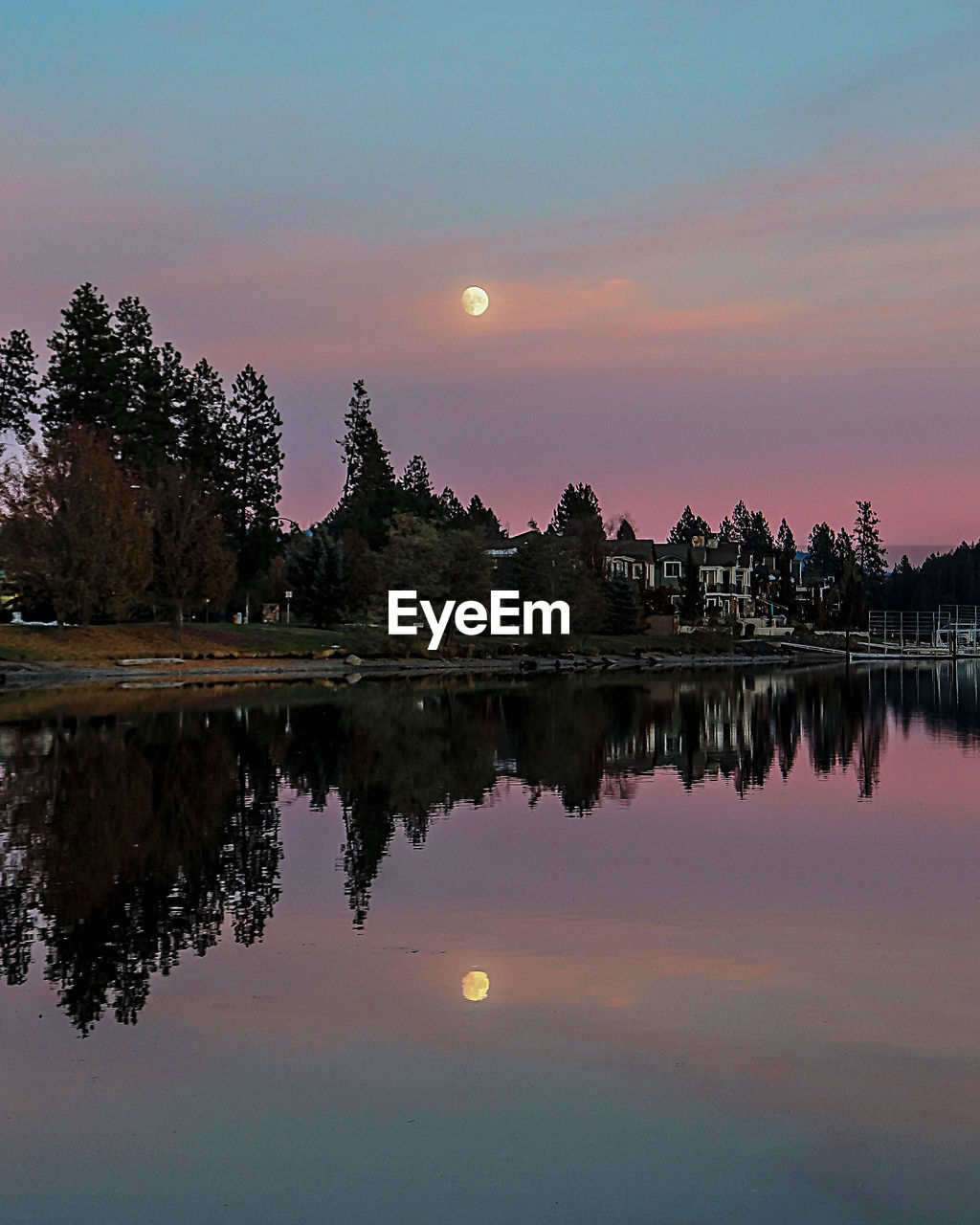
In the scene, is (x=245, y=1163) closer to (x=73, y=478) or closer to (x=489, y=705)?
(x=489, y=705)

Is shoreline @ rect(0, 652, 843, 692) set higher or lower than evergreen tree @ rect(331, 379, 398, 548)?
lower

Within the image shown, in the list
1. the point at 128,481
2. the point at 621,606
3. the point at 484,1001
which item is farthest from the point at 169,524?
the point at 484,1001

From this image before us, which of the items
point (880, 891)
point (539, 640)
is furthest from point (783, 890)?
point (539, 640)

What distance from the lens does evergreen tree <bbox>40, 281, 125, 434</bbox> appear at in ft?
335

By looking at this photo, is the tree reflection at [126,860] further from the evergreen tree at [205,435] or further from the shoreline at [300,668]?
the evergreen tree at [205,435]

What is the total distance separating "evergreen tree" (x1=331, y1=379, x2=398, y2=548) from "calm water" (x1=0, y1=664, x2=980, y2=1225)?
13004cm

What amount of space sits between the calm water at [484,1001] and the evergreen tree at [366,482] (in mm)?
130043

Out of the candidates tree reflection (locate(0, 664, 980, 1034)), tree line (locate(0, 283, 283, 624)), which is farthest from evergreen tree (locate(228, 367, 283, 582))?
tree reflection (locate(0, 664, 980, 1034))

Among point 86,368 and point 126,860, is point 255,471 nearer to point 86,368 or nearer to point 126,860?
point 86,368

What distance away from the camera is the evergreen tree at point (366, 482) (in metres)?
161

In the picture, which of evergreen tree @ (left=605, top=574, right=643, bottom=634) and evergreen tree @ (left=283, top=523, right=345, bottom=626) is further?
evergreen tree @ (left=605, top=574, right=643, bottom=634)

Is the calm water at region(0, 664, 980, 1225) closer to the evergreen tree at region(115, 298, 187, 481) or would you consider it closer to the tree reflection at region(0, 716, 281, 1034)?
the tree reflection at region(0, 716, 281, 1034)

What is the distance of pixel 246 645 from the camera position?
310ft

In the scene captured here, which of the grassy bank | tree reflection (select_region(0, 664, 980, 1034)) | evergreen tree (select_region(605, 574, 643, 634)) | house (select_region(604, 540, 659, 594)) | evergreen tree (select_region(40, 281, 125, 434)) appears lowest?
tree reflection (select_region(0, 664, 980, 1034))
